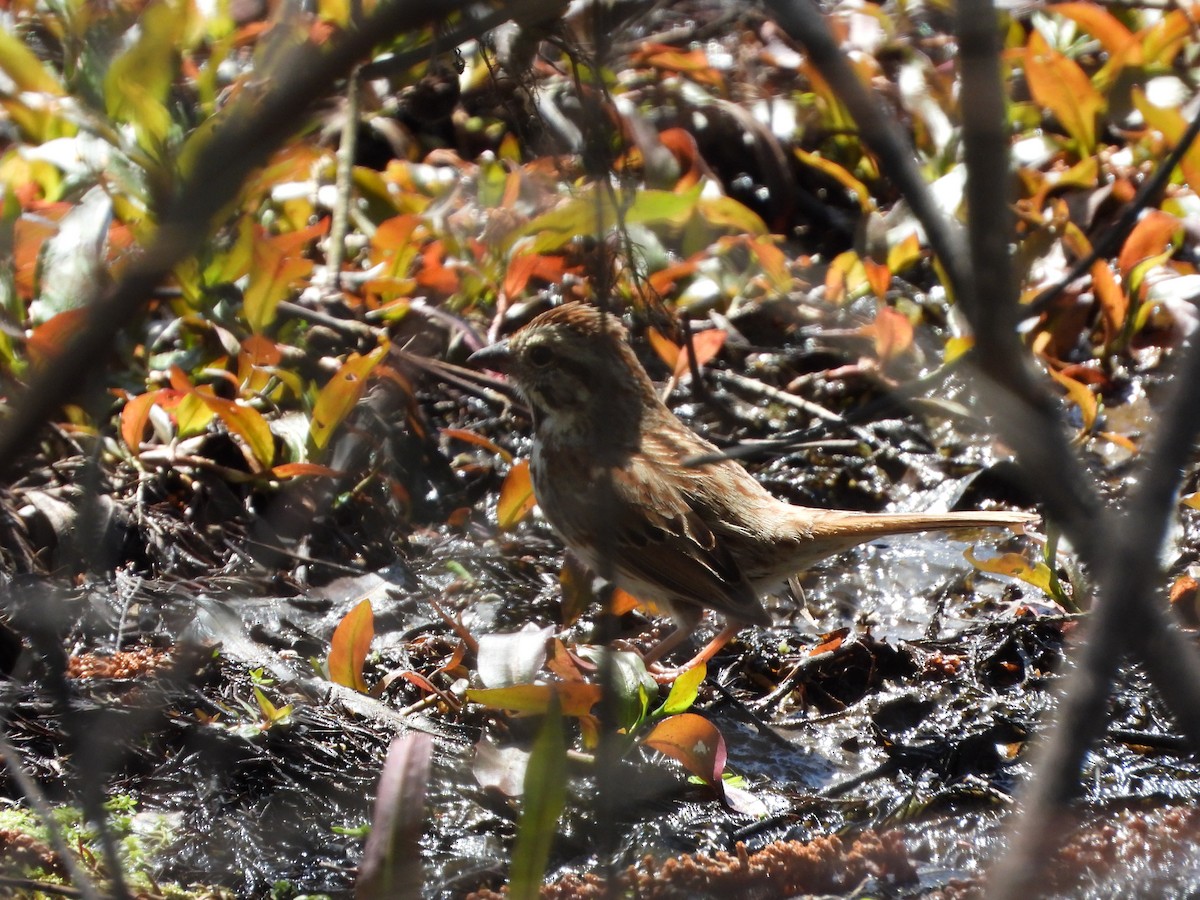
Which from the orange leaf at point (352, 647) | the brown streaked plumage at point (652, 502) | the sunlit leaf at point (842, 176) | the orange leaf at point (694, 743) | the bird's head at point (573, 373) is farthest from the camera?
the sunlit leaf at point (842, 176)

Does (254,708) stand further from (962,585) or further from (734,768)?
(962,585)

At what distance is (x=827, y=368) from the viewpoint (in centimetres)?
563

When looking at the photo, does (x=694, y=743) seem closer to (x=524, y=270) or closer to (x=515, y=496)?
(x=515, y=496)

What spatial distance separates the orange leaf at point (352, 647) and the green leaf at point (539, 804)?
4.37 feet

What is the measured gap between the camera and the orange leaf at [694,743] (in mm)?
3303

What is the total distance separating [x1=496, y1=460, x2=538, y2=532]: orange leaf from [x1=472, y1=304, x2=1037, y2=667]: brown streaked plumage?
8 centimetres

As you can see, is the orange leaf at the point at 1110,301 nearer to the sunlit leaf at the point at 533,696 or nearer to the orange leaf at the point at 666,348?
the orange leaf at the point at 666,348

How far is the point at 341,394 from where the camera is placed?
4.51 m

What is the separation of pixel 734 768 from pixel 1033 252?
2766mm

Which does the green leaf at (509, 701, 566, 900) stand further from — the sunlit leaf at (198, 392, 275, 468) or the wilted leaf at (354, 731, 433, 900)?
the sunlit leaf at (198, 392, 275, 468)

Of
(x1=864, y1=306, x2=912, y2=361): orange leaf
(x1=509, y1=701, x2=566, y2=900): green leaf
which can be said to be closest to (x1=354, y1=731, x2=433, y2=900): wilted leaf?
(x1=509, y1=701, x2=566, y2=900): green leaf

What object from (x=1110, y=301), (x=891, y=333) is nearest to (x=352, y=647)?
(x=891, y=333)

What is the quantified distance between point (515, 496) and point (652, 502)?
0.54 meters

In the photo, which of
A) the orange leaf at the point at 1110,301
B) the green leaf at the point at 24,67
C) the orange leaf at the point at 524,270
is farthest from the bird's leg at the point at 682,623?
the green leaf at the point at 24,67
